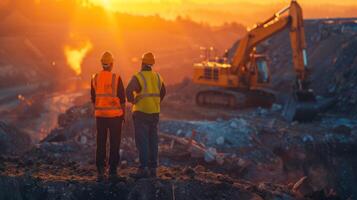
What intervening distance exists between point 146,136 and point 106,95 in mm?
870

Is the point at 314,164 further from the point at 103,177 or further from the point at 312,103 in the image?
the point at 103,177

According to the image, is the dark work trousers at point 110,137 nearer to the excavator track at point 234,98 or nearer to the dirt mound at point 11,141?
the dirt mound at point 11,141

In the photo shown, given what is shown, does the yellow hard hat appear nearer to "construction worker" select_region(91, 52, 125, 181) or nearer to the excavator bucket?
"construction worker" select_region(91, 52, 125, 181)

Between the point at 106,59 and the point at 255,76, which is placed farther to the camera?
the point at 255,76

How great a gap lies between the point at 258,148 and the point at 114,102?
6.69 m

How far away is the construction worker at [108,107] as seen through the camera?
27.2 ft

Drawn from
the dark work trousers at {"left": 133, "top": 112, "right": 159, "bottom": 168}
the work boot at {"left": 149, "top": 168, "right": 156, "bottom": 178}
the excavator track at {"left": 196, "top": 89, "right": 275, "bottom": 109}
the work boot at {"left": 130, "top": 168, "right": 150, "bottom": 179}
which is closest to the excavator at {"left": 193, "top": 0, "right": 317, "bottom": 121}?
the excavator track at {"left": 196, "top": 89, "right": 275, "bottom": 109}

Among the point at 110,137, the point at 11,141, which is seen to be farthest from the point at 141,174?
the point at 11,141

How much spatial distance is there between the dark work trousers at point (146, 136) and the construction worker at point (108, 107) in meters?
0.27

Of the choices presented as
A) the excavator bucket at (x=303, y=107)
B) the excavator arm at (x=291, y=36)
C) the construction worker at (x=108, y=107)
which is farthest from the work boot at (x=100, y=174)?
the excavator arm at (x=291, y=36)

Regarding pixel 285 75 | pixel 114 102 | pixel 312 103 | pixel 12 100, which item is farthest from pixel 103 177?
pixel 12 100

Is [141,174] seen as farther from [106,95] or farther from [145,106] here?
[106,95]

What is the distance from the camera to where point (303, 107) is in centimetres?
1694

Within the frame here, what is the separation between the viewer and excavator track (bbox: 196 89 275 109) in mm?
20141
